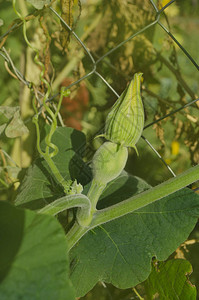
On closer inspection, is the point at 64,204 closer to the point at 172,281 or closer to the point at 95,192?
the point at 95,192

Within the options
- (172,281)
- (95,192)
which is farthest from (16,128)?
(172,281)

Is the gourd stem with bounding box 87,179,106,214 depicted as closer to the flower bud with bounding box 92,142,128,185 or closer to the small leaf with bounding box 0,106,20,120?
the flower bud with bounding box 92,142,128,185

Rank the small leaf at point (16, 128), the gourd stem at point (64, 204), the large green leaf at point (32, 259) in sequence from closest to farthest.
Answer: the large green leaf at point (32, 259)
the gourd stem at point (64, 204)
the small leaf at point (16, 128)

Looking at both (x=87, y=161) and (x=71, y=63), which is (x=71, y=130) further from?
(x=71, y=63)

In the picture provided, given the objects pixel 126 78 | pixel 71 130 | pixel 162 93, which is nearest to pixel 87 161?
pixel 71 130

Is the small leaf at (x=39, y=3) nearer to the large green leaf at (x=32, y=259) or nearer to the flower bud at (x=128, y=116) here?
the flower bud at (x=128, y=116)

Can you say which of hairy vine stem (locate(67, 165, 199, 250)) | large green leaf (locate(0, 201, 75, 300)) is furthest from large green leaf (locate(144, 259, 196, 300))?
large green leaf (locate(0, 201, 75, 300))

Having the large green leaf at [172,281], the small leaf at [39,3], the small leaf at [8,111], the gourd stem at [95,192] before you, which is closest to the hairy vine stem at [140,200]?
the gourd stem at [95,192]
